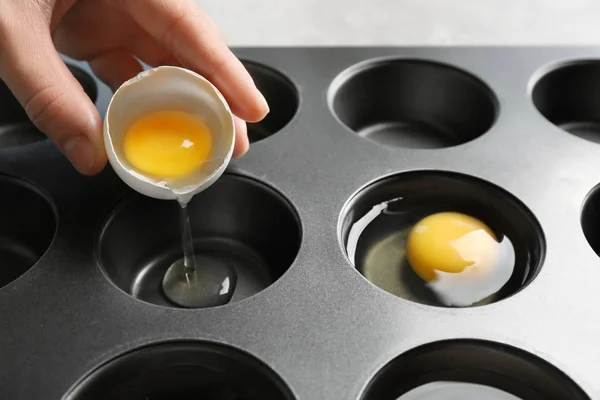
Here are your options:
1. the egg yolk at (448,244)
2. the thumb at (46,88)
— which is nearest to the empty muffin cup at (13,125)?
the thumb at (46,88)

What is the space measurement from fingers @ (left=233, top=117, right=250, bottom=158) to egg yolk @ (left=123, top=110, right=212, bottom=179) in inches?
2.9

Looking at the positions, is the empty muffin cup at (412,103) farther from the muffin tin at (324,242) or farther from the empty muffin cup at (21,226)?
the empty muffin cup at (21,226)

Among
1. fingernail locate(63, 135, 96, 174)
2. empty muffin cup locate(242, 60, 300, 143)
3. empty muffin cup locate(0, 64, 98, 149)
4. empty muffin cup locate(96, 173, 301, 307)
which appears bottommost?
empty muffin cup locate(0, 64, 98, 149)

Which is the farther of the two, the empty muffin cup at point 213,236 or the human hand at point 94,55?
the empty muffin cup at point 213,236

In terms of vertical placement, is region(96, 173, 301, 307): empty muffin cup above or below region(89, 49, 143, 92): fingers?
below

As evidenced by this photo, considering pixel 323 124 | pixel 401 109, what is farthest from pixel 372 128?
pixel 323 124

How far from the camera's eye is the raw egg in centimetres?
105

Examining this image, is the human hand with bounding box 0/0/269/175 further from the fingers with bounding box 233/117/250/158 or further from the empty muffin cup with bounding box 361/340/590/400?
the empty muffin cup with bounding box 361/340/590/400

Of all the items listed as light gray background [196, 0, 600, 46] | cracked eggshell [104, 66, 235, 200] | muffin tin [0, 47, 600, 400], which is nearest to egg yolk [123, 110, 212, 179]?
cracked eggshell [104, 66, 235, 200]

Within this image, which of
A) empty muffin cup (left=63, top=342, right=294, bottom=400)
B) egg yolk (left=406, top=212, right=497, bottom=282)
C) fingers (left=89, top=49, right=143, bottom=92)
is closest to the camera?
empty muffin cup (left=63, top=342, right=294, bottom=400)

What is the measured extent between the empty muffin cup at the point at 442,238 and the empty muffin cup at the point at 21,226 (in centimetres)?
49

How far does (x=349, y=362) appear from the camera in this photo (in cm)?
84

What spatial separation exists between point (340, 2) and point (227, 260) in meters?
0.75

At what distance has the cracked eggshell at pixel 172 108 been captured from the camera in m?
0.93
